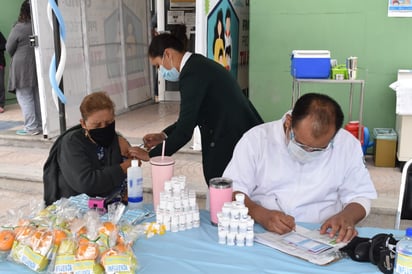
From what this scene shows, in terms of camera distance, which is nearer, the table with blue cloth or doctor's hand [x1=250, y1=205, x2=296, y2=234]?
the table with blue cloth

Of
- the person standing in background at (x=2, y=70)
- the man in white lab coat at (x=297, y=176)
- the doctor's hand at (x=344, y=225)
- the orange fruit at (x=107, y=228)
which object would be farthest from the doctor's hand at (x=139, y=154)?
the person standing in background at (x=2, y=70)

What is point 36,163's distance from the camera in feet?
14.9

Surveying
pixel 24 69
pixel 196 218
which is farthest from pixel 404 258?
pixel 24 69

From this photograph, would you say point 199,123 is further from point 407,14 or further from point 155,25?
point 155,25

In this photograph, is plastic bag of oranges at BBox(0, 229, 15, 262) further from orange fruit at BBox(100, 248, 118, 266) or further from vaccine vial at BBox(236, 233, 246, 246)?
vaccine vial at BBox(236, 233, 246, 246)

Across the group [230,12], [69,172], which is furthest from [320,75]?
[69,172]

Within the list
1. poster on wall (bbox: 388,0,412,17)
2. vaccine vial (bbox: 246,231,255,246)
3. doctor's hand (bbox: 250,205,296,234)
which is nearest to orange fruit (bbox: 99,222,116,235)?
vaccine vial (bbox: 246,231,255,246)

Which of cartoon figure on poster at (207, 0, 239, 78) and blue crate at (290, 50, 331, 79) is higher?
cartoon figure on poster at (207, 0, 239, 78)

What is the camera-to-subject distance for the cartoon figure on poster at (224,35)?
4297mm

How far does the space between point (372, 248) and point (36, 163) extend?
378 cm

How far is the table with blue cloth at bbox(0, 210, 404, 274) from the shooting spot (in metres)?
1.44

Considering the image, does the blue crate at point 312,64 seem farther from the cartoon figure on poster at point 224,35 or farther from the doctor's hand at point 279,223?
the doctor's hand at point 279,223

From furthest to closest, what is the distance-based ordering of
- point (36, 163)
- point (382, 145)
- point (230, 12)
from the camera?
point (230, 12)
point (36, 163)
point (382, 145)

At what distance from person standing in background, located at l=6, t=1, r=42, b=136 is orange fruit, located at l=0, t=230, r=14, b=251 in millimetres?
3954
